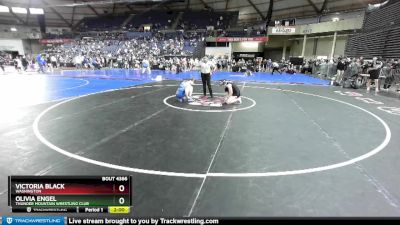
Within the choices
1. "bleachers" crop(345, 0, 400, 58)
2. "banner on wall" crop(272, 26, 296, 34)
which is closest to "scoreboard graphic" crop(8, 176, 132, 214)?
"bleachers" crop(345, 0, 400, 58)

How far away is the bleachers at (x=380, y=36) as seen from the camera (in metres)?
19.5

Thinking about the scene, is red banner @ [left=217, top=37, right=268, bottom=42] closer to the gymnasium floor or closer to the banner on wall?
the banner on wall

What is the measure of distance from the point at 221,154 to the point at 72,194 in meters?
2.90

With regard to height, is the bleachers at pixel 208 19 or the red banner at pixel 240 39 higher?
the bleachers at pixel 208 19

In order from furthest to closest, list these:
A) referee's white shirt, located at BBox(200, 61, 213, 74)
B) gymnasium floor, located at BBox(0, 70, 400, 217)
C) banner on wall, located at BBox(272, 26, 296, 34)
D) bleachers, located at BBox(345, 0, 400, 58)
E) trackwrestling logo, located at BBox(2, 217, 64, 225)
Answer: banner on wall, located at BBox(272, 26, 296, 34), bleachers, located at BBox(345, 0, 400, 58), referee's white shirt, located at BBox(200, 61, 213, 74), gymnasium floor, located at BBox(0, 70, 400, 217), trackwrestling logo, located at BBox(2, 217, 64, 225)

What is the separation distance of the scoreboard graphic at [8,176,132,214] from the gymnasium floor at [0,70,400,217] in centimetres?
62

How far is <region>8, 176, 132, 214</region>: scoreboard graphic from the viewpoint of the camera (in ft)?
8.16

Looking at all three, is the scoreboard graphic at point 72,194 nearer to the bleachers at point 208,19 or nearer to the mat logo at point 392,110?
the mat logo at point 392,110

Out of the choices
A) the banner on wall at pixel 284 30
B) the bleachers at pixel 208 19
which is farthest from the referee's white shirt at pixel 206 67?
the bleachers at pixel 208 19

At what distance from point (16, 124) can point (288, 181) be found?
21.7ft

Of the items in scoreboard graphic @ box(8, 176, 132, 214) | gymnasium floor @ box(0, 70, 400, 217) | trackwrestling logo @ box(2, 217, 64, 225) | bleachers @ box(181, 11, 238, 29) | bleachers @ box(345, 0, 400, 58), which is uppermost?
bleachers @ box(181, 11, 238, 29)

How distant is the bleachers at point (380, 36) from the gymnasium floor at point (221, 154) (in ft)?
45.8

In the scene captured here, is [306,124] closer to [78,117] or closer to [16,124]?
[78,117]

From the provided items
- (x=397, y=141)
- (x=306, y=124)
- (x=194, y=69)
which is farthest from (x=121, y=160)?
(x=194, y=69)
